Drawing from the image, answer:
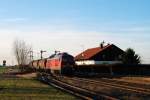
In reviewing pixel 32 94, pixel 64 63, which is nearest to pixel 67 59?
pixel 64 63

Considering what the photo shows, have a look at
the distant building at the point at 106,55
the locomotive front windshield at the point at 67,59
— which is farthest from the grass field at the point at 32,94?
the distant building at the point at 106,55

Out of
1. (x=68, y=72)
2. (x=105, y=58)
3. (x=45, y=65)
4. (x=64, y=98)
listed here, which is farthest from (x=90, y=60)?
(x=64, y=98)

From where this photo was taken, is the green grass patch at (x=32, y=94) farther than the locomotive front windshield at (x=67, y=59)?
No

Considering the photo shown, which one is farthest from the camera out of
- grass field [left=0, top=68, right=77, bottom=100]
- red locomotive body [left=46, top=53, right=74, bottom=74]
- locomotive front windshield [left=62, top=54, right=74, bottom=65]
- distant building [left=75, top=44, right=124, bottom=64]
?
distant building [left=75, top=44, right=124, bottom=64]

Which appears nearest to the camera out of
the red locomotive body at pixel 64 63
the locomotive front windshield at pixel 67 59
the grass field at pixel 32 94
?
the grass field at pixel 32 94

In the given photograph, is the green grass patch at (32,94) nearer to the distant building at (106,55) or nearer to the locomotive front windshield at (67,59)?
the locomotive front windshield at (67,59)

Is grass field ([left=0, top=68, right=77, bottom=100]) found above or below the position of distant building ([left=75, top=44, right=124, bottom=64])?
below

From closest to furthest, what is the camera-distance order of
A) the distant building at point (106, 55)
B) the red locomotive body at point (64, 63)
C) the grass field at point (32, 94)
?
the grass field at point (32, 94)
the red locomotive body at point (64, 63)
the distant building at point (106, 55)

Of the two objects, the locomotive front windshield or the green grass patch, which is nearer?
the green grass patch

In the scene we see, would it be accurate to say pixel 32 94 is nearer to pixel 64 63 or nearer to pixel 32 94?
pixel 32 94

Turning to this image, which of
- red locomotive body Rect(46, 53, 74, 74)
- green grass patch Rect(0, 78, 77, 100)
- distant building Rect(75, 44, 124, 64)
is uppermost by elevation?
distant building Rect(75, 44, 124, 64)

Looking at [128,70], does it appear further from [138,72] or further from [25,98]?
[25,98]

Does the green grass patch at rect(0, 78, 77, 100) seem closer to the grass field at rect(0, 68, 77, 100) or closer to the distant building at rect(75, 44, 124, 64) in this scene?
the grass field at rect(0, 68, 77, 100)

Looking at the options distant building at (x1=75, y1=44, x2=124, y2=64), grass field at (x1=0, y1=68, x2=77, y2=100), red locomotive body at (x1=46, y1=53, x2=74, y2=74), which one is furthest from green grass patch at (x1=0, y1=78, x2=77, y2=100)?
distant building at (x1=75, y1=44, x2=124, y2=64)
